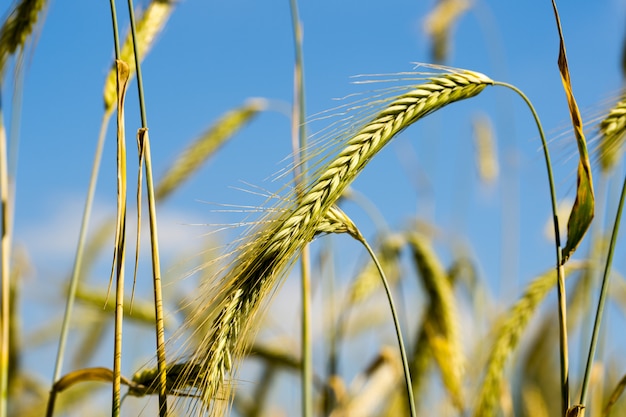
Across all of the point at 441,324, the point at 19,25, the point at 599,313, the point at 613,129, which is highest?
the point at 19,25

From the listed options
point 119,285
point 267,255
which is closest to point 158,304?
point 119,285

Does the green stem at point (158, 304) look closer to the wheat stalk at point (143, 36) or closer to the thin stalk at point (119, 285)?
the thin stalk at point (119, 285)

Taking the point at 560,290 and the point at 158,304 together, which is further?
the point at 560,290

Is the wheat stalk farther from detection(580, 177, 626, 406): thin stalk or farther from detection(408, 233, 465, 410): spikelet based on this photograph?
detection(408, 233, 465, 410): spikelet

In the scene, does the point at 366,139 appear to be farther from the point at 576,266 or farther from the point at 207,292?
the point at 576,266

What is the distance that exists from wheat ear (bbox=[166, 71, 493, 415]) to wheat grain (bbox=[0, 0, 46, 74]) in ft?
3.30

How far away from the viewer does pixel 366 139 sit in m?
1.19

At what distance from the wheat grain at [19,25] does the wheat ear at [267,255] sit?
1.01 metres

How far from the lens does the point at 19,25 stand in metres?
1.80

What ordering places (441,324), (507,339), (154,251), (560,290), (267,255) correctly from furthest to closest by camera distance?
(441,324) → (507,339) → (560,290) → (154,251) → (267,255)

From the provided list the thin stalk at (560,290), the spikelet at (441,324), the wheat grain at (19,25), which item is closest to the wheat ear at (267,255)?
the thin stalk at (560,290)

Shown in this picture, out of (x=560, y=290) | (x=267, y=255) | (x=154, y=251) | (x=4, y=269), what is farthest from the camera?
(x=4, y=269)

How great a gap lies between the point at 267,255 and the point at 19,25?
1119mm

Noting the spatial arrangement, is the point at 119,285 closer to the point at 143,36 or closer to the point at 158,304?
the point at 158,304
